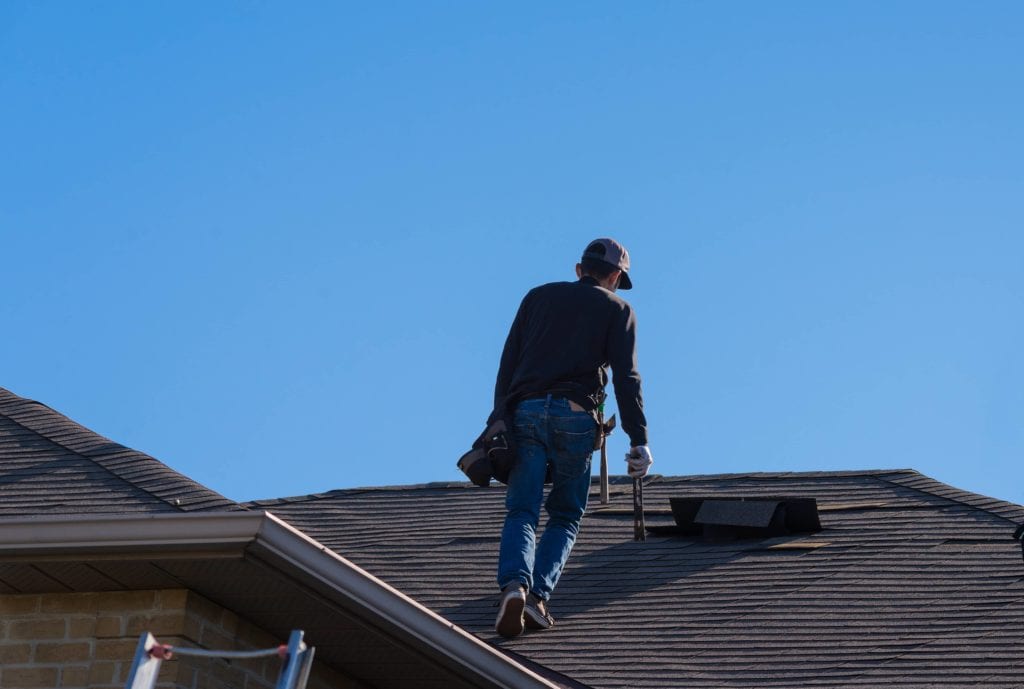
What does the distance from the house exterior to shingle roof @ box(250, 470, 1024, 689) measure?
2cm

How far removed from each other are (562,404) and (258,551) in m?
2.44

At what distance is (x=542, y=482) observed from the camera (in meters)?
7.70

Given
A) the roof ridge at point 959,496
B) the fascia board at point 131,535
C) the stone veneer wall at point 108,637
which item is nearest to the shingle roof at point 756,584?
the roof ridge at point 959,496

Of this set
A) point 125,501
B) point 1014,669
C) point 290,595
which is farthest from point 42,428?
point 1014,669

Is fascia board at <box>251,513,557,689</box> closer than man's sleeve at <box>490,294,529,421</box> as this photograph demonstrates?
Answer: Yes

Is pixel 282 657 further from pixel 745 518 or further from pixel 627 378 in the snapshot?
pixel 745 518

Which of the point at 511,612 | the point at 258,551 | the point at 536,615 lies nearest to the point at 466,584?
the point at 536,615

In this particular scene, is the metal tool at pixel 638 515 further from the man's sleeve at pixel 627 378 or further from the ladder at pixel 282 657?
the ladder at pixel 282 657

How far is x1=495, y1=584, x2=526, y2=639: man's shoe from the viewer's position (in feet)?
23.9

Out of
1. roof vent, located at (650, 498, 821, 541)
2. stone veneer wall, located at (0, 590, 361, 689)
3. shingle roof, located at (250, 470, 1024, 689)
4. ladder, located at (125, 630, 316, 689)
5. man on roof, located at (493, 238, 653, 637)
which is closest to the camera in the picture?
ladder, located at (125, 630, 316, 689)

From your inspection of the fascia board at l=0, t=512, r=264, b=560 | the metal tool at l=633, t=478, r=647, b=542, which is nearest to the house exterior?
the fascia board at l=0, t=512, r=264, b=560

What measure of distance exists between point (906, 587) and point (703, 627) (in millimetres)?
1050

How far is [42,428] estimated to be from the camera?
8.69 metres

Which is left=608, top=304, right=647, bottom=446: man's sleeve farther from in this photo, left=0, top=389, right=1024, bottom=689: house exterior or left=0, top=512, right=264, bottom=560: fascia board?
left=0, top=512, right=264, bottom=560: fascia board
